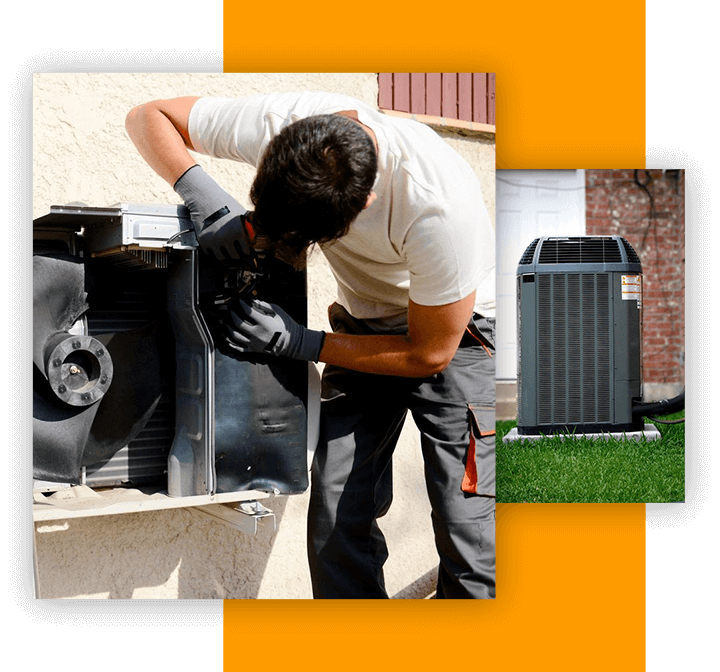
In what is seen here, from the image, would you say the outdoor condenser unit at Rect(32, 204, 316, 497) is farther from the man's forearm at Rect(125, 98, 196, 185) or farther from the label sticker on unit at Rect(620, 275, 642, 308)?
the label sticker on unit at Rect(620, 275, 642, 308)

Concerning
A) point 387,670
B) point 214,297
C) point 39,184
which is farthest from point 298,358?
point 387,670

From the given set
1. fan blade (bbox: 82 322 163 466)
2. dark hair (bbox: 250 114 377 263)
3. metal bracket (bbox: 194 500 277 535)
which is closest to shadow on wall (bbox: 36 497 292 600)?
metal bracket (bbox: 194 500 277 535)

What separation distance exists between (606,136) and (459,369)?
0.76 meters

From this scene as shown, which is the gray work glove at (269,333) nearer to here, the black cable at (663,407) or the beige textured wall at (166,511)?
the beige textured wall at (166,511)

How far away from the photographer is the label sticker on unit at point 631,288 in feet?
7.68

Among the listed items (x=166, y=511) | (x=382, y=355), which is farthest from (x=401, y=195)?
(x=166, y=511)

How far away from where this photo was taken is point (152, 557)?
87.6 inches

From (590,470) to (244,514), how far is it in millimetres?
960

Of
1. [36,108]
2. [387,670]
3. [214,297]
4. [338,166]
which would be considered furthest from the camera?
[387,670]

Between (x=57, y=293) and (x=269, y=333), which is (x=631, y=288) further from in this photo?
(x=57, y=293)

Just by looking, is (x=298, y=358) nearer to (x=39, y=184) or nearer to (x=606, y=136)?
(x=39, y=184)

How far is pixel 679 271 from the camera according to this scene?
2.29 meters

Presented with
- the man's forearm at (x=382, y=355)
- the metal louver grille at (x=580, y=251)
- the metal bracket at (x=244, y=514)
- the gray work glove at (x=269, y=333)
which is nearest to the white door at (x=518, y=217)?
the metal louver grille at (x=580, y=251)

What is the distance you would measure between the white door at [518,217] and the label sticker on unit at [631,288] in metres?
0.21
